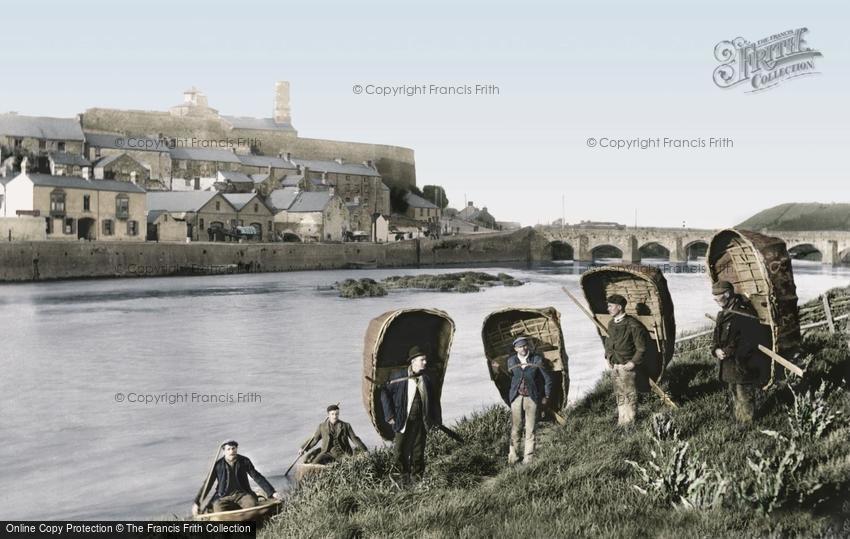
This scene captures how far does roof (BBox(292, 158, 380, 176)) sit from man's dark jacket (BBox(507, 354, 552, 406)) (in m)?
58.3

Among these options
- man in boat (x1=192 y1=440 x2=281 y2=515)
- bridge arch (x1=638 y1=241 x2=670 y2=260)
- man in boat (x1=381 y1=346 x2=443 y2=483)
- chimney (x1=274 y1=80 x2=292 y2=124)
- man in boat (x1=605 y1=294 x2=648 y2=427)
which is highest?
chimney (x1=274 y1=80 x2=292 y2=124)

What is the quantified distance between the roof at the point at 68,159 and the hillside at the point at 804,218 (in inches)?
1609

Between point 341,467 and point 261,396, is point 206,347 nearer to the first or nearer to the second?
point 261,396

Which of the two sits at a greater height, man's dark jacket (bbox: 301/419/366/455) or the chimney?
the chimney

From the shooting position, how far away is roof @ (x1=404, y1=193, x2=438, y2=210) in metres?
68.2

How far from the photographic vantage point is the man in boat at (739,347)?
21.2ft

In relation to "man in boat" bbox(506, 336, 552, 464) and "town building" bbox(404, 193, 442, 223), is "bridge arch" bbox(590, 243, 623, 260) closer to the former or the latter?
"town building" bbox(404, 193, 442, 223)

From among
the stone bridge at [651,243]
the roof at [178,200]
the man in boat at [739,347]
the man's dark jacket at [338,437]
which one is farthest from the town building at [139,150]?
the man in boat at [739,347]

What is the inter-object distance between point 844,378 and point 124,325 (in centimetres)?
1736

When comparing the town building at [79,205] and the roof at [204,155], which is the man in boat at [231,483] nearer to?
the town building at [79,205]

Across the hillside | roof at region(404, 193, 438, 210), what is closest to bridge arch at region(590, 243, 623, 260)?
the hillside

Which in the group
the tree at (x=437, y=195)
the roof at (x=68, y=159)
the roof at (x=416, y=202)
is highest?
the roof at (x=68, y=159)

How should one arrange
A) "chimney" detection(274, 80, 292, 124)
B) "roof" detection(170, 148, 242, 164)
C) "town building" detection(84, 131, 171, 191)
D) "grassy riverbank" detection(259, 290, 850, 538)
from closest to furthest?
"grassy riverbank" detection(259, 290, 850, 538) < "town building" detection(84, 131, 171, 191) < "roof" detection(170, 148, 242, 164) < "chimney" detection(274, 80, 292, 124)

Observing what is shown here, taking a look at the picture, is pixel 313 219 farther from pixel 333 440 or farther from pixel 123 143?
pixel 333 440
